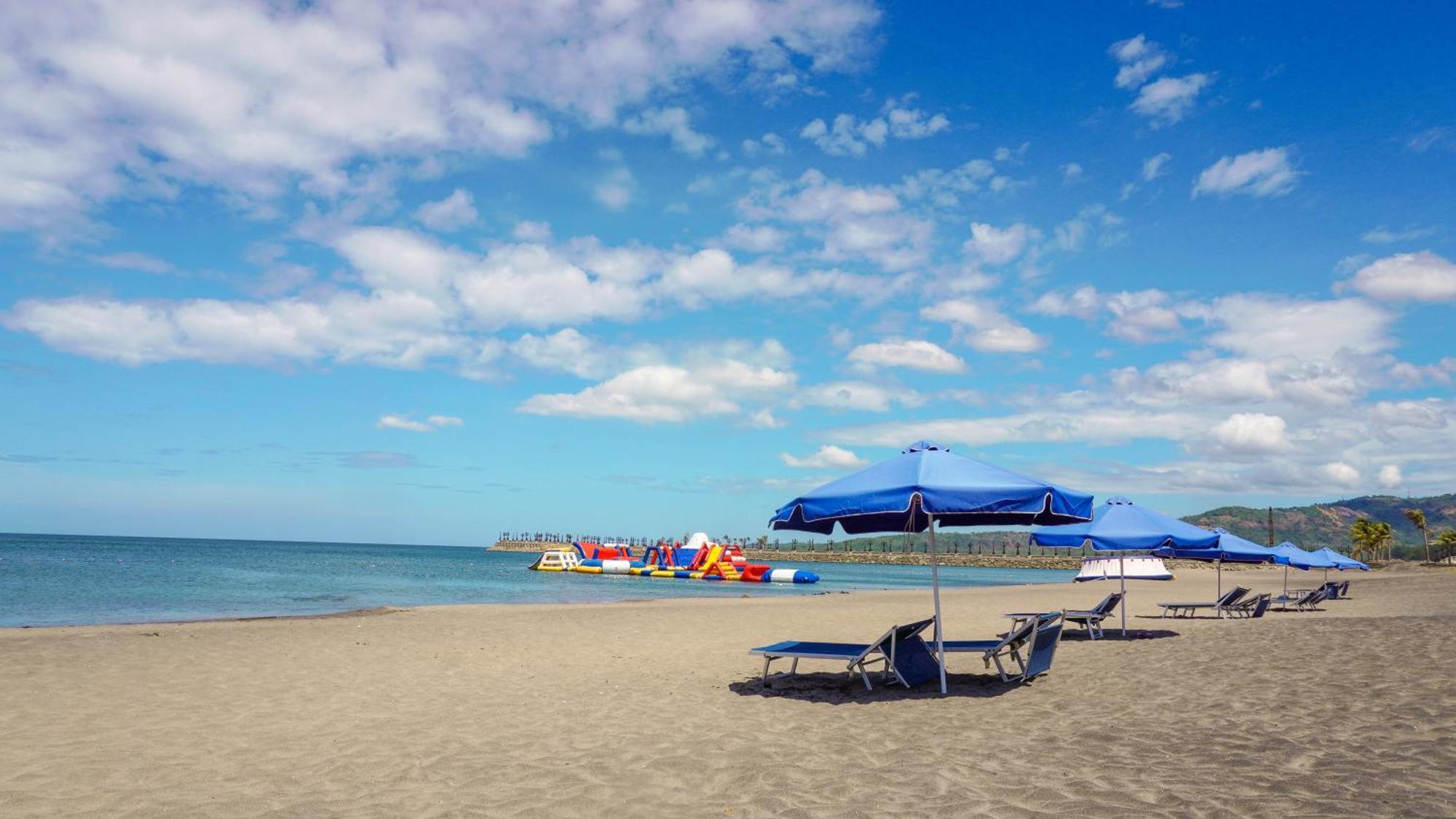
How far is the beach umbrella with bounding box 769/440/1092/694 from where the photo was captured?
7.09 metres

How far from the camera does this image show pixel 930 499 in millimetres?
7074

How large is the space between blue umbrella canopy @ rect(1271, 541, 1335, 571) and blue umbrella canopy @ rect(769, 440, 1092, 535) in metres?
11.8

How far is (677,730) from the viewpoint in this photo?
6734mm

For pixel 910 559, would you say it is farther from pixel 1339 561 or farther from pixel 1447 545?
pixel 1339 561

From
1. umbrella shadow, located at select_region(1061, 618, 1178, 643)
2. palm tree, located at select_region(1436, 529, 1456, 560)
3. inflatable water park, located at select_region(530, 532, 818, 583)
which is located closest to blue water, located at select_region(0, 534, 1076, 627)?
inflatable water park, located at select_region(530, 532, 818, 583)

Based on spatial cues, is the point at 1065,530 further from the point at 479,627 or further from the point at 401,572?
the point at 401,572

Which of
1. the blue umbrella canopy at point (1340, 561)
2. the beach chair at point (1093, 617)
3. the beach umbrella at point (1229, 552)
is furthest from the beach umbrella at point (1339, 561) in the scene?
the beach chair at point (1093, 617)

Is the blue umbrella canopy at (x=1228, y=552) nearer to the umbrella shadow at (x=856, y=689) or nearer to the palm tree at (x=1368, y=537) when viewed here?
the umbrella shadow at (x=856, y=689)

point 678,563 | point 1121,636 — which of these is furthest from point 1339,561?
point 678,563

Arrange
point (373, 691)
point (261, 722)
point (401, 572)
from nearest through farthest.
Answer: point (261, 722)
point (373, 691)
point (401, 572)

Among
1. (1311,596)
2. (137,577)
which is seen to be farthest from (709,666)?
(137,577)

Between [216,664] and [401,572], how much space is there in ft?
Result: 165

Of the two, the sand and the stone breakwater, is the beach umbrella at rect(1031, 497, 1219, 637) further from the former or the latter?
the stone breakwater

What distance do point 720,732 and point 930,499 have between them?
241 centimetres
